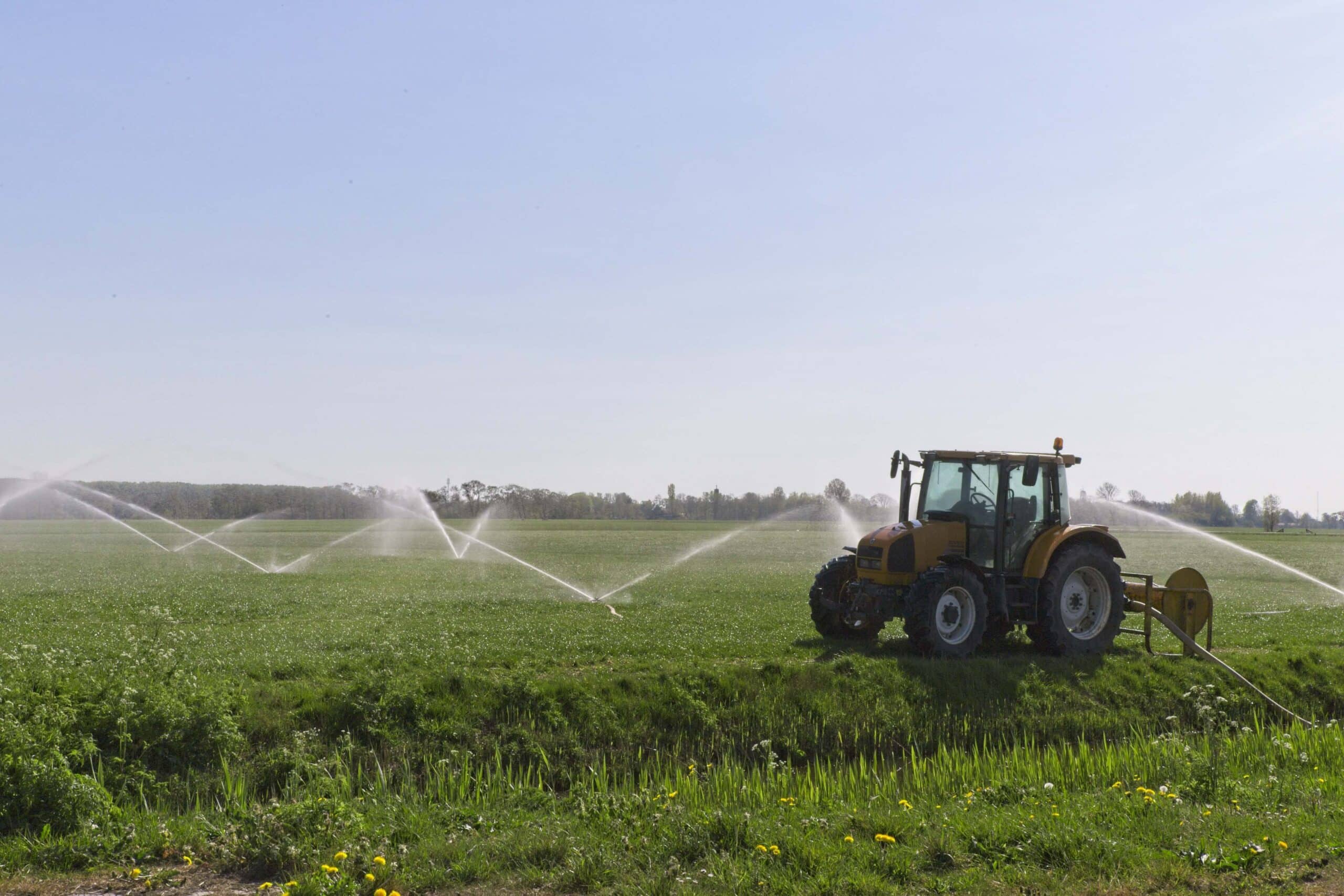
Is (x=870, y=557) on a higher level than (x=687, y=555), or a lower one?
higher

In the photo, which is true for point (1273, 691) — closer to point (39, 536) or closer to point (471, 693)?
point (471, 693)

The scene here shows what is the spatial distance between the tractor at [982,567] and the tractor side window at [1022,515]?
0.02m

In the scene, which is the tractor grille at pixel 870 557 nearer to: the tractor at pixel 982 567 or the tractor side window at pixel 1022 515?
the tractor at pixel 982 567

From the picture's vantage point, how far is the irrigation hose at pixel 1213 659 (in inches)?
623

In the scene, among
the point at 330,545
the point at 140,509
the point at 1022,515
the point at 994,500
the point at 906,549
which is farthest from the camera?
the point at 330,545

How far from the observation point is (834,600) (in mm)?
17969

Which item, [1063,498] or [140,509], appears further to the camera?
[140,509]

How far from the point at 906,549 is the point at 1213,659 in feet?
17.9

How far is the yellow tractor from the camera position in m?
16.3

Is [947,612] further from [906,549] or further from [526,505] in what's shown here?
[526,505]

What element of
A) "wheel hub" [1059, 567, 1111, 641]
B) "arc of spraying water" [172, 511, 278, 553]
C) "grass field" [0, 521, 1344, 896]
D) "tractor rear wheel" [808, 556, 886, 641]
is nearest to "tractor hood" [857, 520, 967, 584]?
"tractor rear wheel" [808, 556, 886, 641]

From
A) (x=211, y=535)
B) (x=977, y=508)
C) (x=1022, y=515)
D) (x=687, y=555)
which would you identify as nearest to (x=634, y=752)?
(x=977, y=508)

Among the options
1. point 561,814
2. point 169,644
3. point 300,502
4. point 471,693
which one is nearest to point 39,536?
point 300,502

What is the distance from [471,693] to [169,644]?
6197mm
